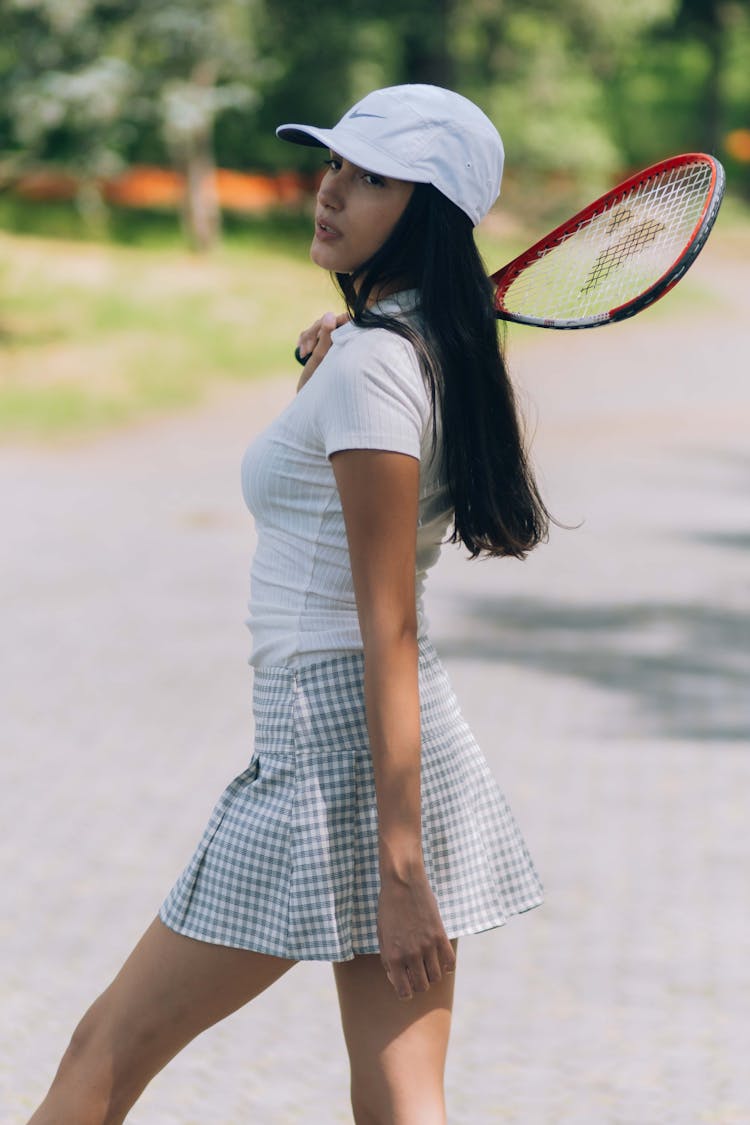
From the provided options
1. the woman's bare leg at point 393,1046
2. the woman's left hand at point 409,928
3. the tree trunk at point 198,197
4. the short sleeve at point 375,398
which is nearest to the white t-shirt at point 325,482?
the short sleeve at point 375,398

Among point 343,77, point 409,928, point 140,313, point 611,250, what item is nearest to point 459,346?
point 611,250

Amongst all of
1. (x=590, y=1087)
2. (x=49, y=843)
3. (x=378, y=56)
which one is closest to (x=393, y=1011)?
(x=590, y=1087)

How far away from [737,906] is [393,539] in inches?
117

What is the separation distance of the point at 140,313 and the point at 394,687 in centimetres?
1945

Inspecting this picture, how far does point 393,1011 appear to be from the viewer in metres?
2.14

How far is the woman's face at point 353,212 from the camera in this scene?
212 centimetres

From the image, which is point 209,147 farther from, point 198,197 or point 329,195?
point 329,195

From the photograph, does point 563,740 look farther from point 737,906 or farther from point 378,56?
point 378,56

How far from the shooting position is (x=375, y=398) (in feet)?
6.57

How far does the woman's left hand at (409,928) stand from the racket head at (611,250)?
800 mm

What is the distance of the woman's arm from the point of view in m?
2.00

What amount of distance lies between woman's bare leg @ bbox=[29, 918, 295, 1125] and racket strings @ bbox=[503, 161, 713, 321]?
3.26 feet

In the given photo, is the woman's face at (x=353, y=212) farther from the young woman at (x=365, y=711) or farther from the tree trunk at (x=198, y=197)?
the tree trunk at (x=198, y=197)

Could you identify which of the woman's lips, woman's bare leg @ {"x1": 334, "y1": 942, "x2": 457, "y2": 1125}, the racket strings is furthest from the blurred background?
woman's bare leg @ {"x1": 334, "y1": 942, "x2": 457, "y2": 1125}
